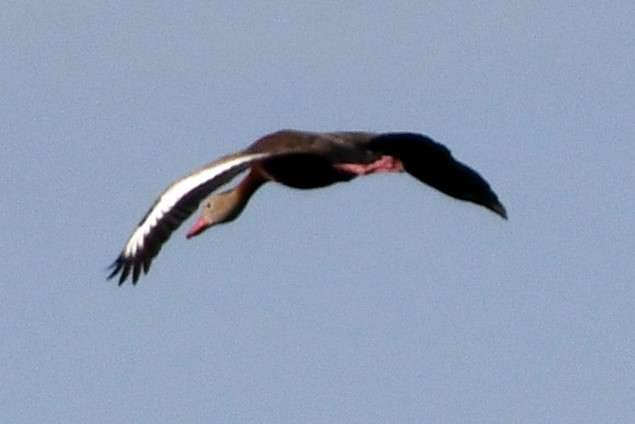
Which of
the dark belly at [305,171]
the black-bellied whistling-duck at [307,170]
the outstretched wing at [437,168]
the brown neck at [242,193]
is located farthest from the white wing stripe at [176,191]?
the brown neck at [242,193]

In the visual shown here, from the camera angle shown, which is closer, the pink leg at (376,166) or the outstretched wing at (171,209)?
the outstretched wing at (171,209)

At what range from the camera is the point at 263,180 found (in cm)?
2995

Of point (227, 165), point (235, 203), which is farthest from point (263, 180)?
point (227, 165)

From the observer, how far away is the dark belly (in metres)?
28.6

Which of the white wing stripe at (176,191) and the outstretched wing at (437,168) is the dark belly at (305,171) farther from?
the white wing stripe at (176,191)

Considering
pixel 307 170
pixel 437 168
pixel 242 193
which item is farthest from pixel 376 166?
pixel 242 193

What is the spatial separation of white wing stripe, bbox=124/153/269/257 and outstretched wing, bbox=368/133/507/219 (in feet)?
3.96

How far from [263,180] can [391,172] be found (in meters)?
1.80

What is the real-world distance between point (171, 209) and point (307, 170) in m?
1.61

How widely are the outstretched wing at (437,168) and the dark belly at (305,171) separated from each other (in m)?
0.39

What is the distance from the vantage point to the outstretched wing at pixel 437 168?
28.5m

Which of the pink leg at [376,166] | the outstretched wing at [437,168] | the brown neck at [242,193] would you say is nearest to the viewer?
the pink leg at [376,166]

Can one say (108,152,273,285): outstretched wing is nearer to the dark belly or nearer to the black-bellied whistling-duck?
the black-bellied whistling-duck

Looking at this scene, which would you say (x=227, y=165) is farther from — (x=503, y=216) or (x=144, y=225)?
(x=503, y=216)
